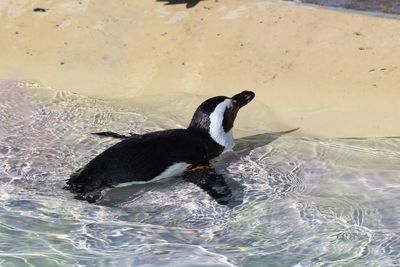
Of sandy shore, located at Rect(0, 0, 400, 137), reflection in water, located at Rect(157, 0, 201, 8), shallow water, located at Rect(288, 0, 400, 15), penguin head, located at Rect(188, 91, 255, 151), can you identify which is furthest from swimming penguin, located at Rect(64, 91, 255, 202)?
reflection in water, located at Rect(157, 0, 201, 8)

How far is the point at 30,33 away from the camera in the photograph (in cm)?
643

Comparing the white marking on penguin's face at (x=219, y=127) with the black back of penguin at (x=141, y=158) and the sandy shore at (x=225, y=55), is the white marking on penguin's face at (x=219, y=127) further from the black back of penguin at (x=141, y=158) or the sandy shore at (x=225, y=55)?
the sandy shore at (x=225, y=55)

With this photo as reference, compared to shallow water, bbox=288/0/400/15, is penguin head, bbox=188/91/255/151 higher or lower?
lower

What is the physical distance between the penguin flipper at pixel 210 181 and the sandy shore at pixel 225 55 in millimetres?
995

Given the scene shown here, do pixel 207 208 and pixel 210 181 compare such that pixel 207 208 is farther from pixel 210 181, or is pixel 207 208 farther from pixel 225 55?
pixel 225 55

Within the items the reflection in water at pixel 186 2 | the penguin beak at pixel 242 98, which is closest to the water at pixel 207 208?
the penguin beak at pixel 242 98

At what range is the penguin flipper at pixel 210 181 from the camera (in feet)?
13.3

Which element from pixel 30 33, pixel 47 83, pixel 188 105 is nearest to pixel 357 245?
pixel 188 105

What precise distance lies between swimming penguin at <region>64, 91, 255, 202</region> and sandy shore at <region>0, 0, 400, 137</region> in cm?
65

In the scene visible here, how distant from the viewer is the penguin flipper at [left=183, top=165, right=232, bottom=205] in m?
4.05

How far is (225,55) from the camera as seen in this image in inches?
234

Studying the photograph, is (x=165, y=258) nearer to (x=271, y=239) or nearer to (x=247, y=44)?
(x=271, y=239)

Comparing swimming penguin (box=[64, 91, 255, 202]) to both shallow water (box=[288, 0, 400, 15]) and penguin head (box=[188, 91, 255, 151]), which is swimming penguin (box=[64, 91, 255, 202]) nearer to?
penguin head (box=[188, 91, 255, 151])

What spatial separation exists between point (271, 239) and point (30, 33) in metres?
3.43
